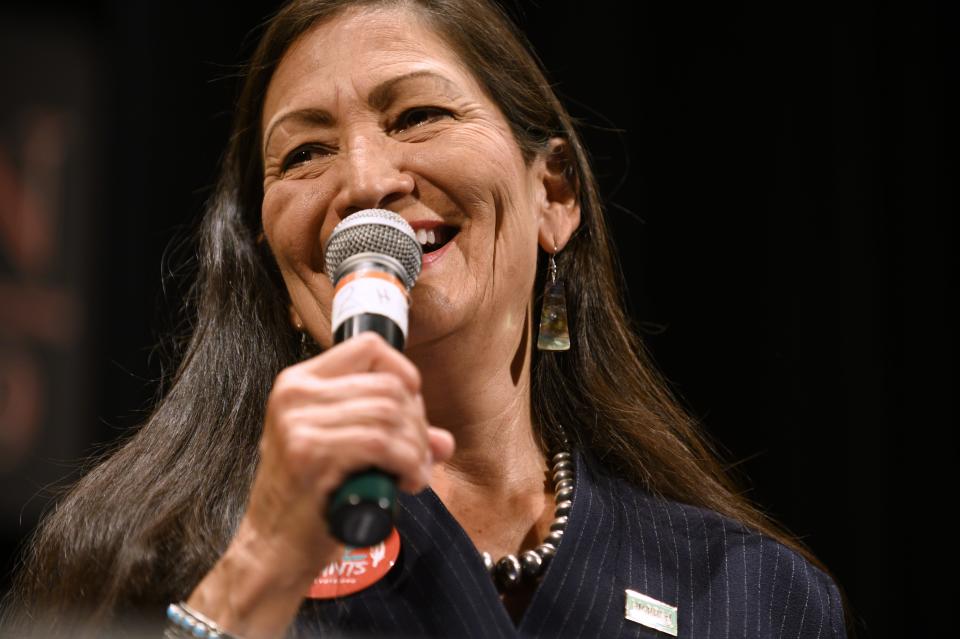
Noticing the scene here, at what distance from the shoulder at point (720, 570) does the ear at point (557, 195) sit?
1.32ft

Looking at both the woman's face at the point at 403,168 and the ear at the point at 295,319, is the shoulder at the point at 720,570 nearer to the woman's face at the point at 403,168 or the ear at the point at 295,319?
the woman's face at the point at 403,168

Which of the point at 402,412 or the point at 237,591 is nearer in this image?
the point at 402,412

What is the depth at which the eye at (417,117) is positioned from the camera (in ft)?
5.71

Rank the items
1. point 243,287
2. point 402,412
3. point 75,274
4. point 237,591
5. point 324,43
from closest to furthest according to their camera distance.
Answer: point 402,412 < point 237,591 < point 324,43 < point 243,287 < point 75,274

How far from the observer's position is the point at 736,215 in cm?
272

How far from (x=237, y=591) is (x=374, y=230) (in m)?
0.41

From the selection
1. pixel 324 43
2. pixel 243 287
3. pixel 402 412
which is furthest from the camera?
pixel 243 287

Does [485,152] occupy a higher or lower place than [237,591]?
higher

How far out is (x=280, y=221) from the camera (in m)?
1.77

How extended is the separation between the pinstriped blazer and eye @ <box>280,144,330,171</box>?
524mm

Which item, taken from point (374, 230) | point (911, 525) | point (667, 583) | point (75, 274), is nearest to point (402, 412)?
point (374, 230)

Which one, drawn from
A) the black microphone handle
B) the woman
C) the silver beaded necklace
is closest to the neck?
the woman

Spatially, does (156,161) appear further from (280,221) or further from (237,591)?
(237,591)

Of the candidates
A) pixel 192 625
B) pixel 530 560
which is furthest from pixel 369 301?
pixel 530 560
